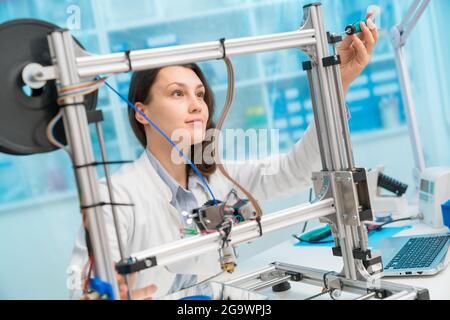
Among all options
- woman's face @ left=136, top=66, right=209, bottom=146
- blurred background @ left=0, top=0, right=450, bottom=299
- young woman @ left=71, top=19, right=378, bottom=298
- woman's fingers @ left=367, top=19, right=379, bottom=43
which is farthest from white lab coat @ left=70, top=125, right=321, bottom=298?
blurred background @ left=0, top=0, right=450, bottom=299

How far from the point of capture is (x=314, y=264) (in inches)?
58.1

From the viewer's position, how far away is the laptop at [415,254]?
4.08ft

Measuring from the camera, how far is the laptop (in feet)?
4.08

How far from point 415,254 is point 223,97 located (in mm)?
1569

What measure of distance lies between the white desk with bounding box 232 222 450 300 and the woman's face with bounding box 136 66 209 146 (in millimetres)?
392

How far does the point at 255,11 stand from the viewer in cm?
279

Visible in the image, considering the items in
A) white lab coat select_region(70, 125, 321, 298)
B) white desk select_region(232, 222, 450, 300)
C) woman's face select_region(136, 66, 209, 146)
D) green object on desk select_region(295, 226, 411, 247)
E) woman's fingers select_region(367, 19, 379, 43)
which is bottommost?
white desk select_region(232, 222, 450, 300)

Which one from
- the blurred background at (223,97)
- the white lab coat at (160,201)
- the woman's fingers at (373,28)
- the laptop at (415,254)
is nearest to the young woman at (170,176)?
the white lab coat at (160,201)

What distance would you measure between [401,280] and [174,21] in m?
1.84

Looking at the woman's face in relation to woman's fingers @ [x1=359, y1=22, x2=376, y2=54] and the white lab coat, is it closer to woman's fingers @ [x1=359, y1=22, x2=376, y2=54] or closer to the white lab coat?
the white lab coat

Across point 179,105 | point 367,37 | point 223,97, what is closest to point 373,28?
point 367,37

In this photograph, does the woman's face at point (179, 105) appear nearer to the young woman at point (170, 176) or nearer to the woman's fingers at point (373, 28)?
the young woman at point (170, 176)

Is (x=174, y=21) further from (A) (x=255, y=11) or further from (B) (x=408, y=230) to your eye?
(B) (x=408, y=230)
